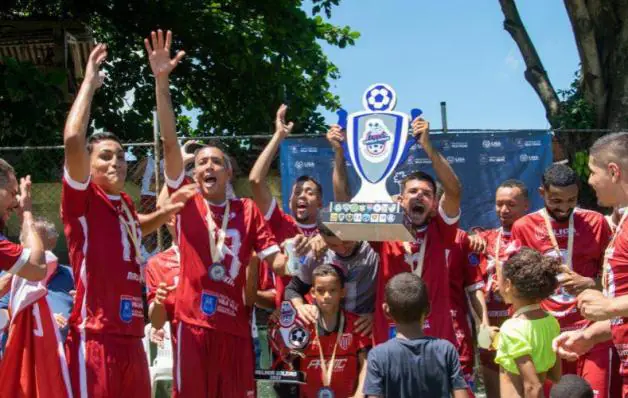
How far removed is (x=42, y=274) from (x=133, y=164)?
4.52 m

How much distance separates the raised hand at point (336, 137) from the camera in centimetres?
615

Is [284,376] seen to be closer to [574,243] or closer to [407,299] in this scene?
[407,299]

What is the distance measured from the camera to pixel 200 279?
5.53m

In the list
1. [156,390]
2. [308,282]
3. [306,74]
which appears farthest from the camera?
[306,74]

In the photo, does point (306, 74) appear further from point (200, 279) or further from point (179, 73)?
point (200, 279)

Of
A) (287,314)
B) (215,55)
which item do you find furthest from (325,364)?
(215,55)

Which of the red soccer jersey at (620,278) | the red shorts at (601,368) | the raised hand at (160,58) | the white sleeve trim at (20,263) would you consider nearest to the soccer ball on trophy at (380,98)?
the raised hand at (160,58)

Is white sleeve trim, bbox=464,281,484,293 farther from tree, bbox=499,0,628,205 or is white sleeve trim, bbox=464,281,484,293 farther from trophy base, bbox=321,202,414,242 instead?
tree, bbox=499,0,628,205

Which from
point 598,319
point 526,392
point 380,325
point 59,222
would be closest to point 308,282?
point 380,325

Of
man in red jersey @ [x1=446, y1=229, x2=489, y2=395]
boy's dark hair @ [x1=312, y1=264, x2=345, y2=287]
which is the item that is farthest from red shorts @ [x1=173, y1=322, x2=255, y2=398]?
man in red jersey @ [x1=446, y1=229, x2=489, y2=395]

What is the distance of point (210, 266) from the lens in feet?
18.2

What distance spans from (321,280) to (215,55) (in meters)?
8.34

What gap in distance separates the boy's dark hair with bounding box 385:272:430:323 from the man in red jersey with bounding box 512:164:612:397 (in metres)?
1.90

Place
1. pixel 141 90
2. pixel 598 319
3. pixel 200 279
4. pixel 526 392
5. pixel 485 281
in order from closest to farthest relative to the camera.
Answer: pixel 598 319, pixel 526 392, pixel 200 279, pixel 485 281, pixel 141 90
